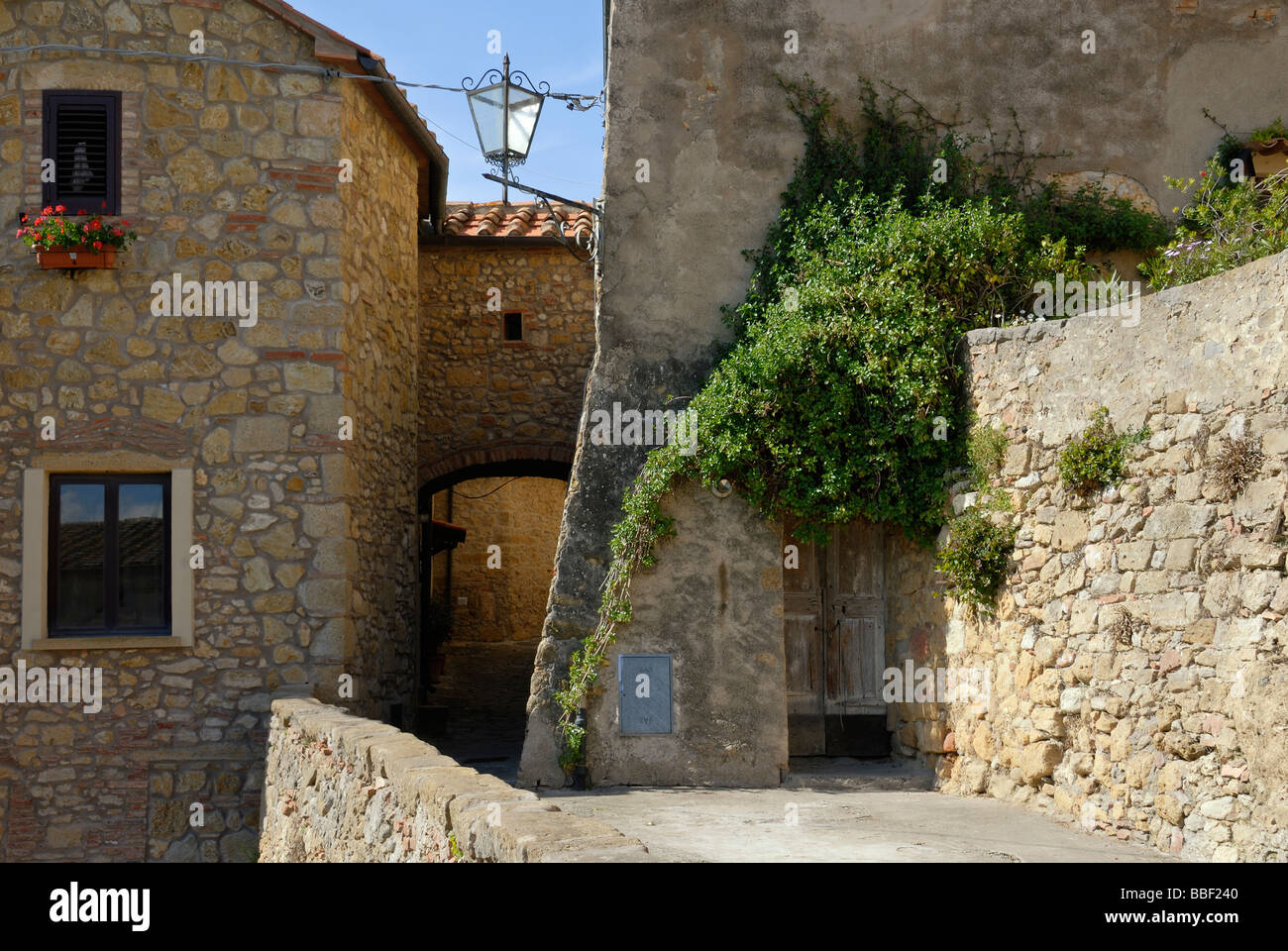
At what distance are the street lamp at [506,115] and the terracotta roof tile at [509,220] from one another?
3.31 metres

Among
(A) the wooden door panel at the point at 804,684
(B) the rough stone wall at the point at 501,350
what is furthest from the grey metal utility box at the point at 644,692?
(B) the rough stone wall at the point at 501,350

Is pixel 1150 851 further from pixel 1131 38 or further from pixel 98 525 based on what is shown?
pixel 98 525

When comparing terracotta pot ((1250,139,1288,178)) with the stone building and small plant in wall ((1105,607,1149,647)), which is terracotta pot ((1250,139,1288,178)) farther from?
the stone building

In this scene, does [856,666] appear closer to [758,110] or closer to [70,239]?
[758,110]

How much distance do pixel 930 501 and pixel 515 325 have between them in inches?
251

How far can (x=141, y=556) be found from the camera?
29.2 feet

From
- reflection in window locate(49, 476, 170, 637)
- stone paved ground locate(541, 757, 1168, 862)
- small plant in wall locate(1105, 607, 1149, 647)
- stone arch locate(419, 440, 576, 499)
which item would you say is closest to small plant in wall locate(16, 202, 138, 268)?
reflection in window locate(49, 476, 170, 637)

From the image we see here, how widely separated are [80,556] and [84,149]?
3.07m

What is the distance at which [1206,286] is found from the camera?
5.65m

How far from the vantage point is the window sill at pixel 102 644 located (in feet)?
28.3

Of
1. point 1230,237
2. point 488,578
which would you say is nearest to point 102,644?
point 1230,237

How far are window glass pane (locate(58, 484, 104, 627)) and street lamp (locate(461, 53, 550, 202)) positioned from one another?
13.0 ft
